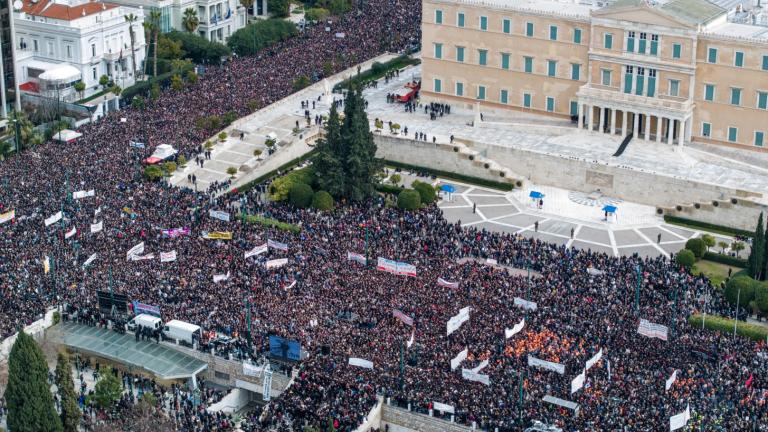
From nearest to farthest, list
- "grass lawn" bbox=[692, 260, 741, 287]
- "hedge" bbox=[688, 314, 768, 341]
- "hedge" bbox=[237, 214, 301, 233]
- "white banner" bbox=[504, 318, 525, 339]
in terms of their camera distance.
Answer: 1. "white banner" bbox=[504, 318, 525, 339]
2. "hedge" bbox=[688, 314, 768, 341]
3. "grass lawn" bbox=[692, 260, 741, 287]
4. "hedge" bbox=[237, 214, 301, 233]

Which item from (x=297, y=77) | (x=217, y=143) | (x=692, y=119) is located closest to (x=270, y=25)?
(x=297, y=77)

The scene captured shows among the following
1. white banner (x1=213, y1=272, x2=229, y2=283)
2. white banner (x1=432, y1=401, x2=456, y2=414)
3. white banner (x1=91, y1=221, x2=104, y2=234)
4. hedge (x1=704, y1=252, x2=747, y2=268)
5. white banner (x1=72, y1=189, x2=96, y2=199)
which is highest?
white banner (x1=72, y1=189, x2=96, y2=199)

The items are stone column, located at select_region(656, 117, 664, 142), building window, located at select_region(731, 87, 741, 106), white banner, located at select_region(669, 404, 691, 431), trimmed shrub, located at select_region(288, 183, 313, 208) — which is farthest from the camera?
stone column, located at select_region(656, 117, 664, 142)

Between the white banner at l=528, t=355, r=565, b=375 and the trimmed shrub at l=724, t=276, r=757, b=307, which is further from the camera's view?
the trimmed shrub at l=724, t=276, r=757, b=307

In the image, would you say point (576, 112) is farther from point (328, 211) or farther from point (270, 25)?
point (270, 25)

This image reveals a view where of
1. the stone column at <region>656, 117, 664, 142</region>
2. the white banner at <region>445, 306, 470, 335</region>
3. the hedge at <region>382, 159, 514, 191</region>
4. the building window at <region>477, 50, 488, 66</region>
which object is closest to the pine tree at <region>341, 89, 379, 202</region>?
the hedge at <region>382, 159, 514, 191</region>

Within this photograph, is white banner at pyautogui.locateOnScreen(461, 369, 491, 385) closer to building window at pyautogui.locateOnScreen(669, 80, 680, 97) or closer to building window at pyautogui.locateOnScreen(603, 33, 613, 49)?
building window at pyautogui.locateOnScreen(669, 80, 680, 97)
